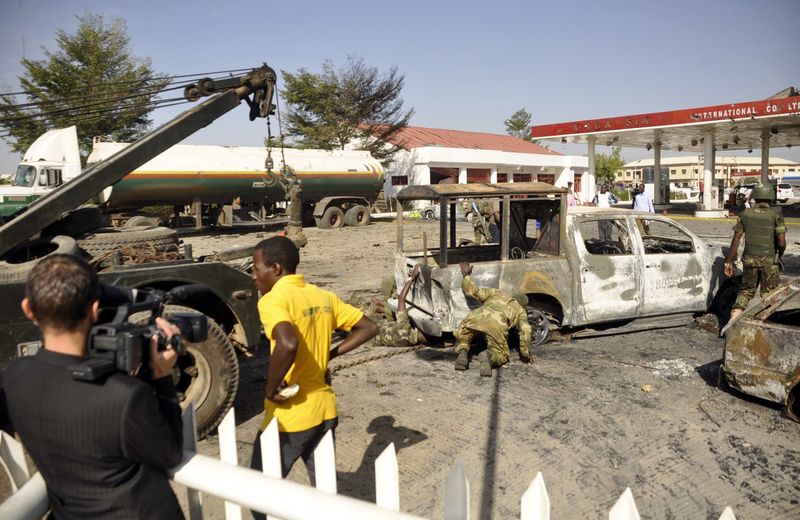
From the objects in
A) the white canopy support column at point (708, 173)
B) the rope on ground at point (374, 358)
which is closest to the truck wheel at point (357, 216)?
the white canopy support column at point (708, 173)

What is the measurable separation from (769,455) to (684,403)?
3.22 feet

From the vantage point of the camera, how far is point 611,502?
12.0 feet

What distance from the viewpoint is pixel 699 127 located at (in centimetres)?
2453

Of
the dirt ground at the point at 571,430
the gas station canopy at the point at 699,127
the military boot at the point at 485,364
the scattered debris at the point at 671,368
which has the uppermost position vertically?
the gas station canopy at the point at 699,127

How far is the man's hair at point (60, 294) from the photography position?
5.34ft

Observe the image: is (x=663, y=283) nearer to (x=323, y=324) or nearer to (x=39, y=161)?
(x=323, y=324)

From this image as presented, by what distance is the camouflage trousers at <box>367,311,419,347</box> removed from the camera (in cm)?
691

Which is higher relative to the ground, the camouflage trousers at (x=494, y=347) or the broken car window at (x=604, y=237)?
the broken car window at (x=604, y=237)

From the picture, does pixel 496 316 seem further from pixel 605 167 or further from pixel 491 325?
pixel 605 167

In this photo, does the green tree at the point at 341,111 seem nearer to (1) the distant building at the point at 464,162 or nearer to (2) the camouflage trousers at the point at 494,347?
(1) the distant building at the point at 464,162

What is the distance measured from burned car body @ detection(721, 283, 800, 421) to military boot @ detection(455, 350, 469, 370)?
241 cm

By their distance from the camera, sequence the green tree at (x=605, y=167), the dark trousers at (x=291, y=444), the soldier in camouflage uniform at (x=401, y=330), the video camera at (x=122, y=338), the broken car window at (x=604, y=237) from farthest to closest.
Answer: the green tree at (x=605, y=167) → the broken car window at (x=604, y=237) → the soldier in camouflage uniform at (x=401, y=330) → the dark trousers at (x=291, y=444) → the video camera at (x=122, y=338)

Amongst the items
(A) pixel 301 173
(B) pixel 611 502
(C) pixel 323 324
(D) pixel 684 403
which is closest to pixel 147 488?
(C) pixel 323 324

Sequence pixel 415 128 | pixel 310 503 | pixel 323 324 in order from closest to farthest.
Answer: pixel 310 503 → pixel 323 324 → pixel 415 128
